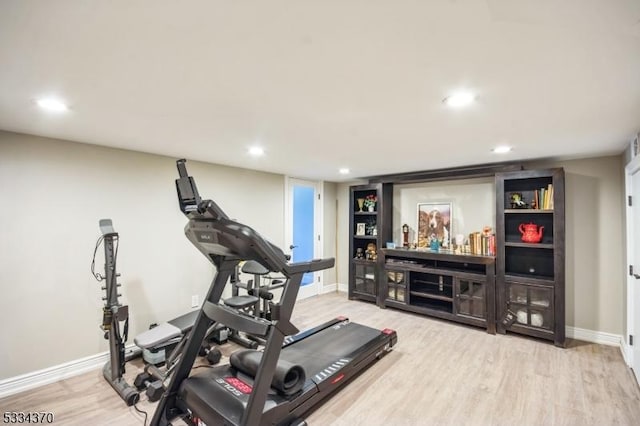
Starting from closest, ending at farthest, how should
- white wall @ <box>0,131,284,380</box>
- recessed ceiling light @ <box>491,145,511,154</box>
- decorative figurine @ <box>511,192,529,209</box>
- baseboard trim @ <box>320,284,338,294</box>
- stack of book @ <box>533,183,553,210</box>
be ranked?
white wall @ <box>0,131,284,380</box> < recessed ceiling light @ <box>491,145,511,154</box> < stack of book @ <box>533,183,553,210</box> < decorative figurine @ <box>511,192,529,209</box> < baseboard trim @ <box>320,284,338,294</box>

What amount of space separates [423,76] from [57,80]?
6.17 feet

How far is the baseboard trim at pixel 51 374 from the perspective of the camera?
91.0 inches

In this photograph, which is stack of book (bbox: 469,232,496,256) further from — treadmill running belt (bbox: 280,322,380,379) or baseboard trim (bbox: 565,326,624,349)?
treadmill running belt (bbox: 280,322,380,379)

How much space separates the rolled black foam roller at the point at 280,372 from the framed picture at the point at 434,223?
10.3ft

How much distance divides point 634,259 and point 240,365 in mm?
3542

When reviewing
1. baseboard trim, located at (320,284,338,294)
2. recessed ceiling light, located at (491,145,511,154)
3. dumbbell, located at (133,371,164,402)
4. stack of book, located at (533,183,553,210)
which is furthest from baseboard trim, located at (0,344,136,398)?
stack of book, located at (533,183,553,210)

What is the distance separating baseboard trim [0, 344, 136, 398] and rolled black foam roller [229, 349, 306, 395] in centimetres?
164

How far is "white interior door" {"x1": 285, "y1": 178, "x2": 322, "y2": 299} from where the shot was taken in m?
4.95

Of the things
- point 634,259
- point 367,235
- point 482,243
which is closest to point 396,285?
point 367,235

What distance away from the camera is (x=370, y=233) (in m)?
5.14

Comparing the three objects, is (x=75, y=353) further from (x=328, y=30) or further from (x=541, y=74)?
(x=541, y=74)

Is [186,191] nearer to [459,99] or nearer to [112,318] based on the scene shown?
[112,318]

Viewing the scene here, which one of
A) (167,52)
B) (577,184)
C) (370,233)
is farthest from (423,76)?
(370,233)

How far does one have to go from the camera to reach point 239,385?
189 cm
